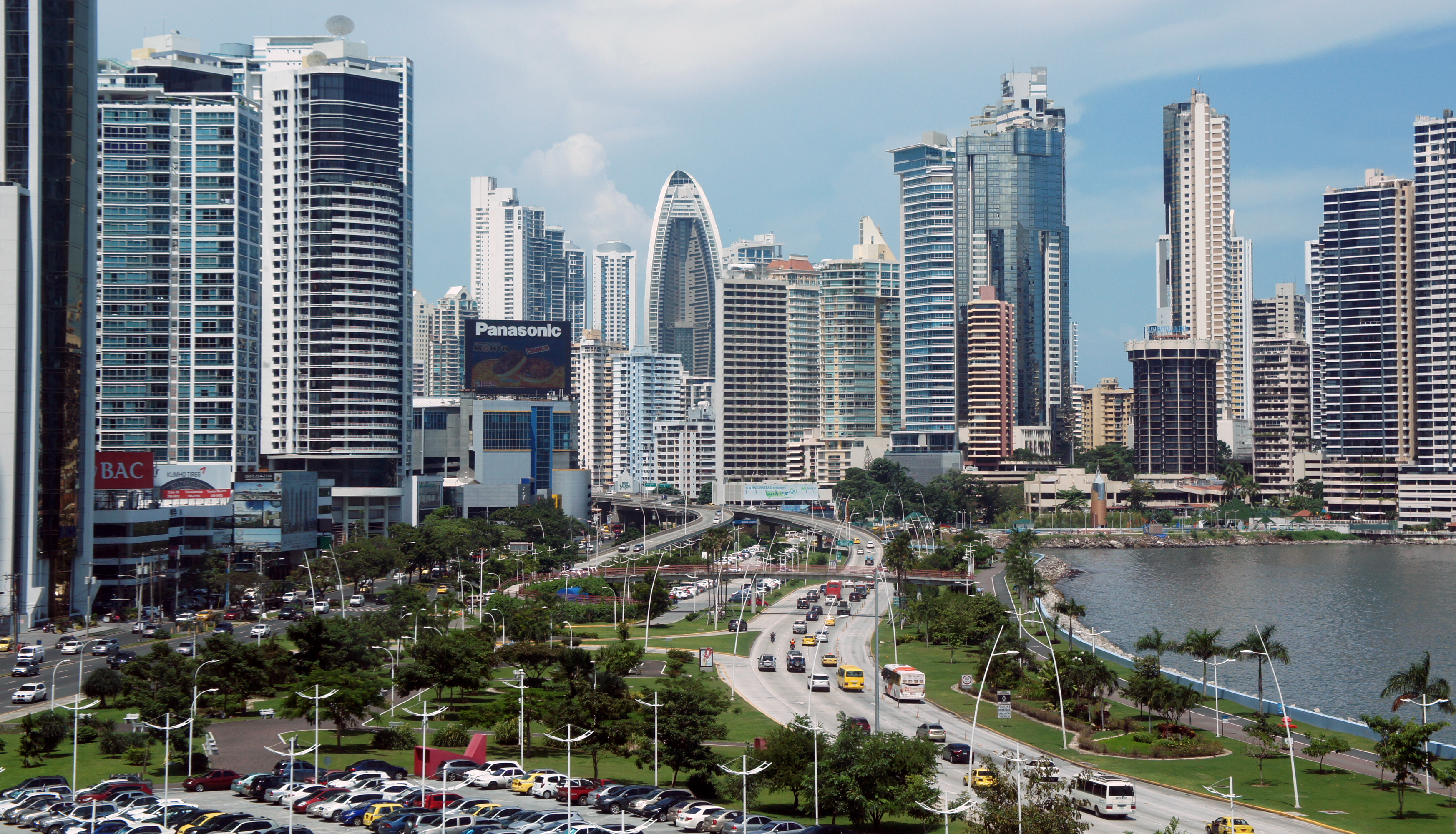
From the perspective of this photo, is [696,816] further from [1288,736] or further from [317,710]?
[1288,736]

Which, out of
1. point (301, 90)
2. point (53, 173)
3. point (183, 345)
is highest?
point (301, 90)

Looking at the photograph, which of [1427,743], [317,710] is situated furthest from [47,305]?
[1427,743]

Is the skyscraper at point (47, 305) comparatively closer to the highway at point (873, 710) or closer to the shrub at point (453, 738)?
the highway at point (873, 710)

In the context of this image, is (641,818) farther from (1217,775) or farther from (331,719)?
(1217,775)

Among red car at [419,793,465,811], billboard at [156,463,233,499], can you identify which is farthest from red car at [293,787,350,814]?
billboard at [156,463,233,499]

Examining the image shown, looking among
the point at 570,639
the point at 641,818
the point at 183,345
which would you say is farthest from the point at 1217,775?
the point at 183,345

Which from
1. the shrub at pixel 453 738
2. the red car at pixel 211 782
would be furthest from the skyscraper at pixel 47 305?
the red car at pixel 211 782
